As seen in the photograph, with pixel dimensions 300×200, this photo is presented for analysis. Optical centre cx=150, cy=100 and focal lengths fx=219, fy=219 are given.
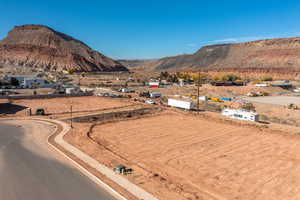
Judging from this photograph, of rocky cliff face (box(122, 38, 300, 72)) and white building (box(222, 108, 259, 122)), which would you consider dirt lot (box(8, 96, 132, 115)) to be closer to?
white building (box(222, 108, 259, 122))

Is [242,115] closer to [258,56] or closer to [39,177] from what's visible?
[39,177]

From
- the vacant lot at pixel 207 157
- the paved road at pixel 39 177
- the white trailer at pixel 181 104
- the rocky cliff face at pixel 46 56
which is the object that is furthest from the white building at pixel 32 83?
the rocky cliff face at pixel 46 56

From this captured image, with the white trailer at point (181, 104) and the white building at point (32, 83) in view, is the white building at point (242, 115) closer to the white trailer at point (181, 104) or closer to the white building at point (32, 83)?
the white trailer at point (181, 104)

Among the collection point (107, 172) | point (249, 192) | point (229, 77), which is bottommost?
point (249, 192)

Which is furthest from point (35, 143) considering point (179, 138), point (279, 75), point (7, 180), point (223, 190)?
point (279, 75)

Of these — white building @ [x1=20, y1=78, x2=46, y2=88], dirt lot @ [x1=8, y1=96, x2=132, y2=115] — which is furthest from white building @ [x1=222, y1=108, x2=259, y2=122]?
white building @ [x1=20, y1=78, x2=46, y2=88]

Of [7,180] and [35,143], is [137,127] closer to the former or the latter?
[35,143]
